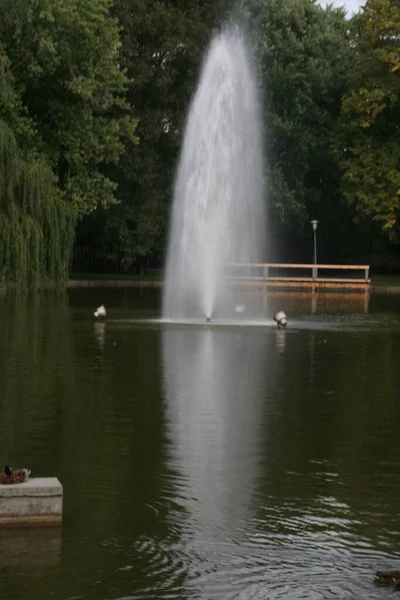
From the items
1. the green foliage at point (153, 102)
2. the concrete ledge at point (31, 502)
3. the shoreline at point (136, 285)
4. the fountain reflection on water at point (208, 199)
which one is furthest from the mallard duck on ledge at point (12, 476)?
the green foliage at point (153, 102)

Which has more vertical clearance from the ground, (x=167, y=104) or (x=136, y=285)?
(x=167, y=104)

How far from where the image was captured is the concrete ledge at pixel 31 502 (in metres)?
10.3

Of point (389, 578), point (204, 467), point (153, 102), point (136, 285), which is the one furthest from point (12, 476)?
point (153, 102)

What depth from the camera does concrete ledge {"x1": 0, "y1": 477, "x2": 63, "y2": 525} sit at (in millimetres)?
10336

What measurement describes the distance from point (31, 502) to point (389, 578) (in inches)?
121

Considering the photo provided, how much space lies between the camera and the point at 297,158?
243ft

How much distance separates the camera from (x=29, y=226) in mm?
41812

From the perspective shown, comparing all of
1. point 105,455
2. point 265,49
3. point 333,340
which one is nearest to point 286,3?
point 265,49

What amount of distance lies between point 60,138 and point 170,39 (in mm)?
9772

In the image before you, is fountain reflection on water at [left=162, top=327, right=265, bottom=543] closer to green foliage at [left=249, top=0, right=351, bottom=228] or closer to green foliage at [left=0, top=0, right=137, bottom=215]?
green foliage at [left=0, top=0, right=137, bottom=215]

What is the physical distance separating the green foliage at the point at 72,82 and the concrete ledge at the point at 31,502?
46872 millimetres

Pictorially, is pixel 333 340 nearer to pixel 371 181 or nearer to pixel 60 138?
pixel 60 138

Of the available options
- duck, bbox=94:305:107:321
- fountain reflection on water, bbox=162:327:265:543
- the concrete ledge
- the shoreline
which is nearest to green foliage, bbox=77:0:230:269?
the shoreline

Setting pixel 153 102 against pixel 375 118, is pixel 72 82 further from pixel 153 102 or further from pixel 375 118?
pixel 375 118
